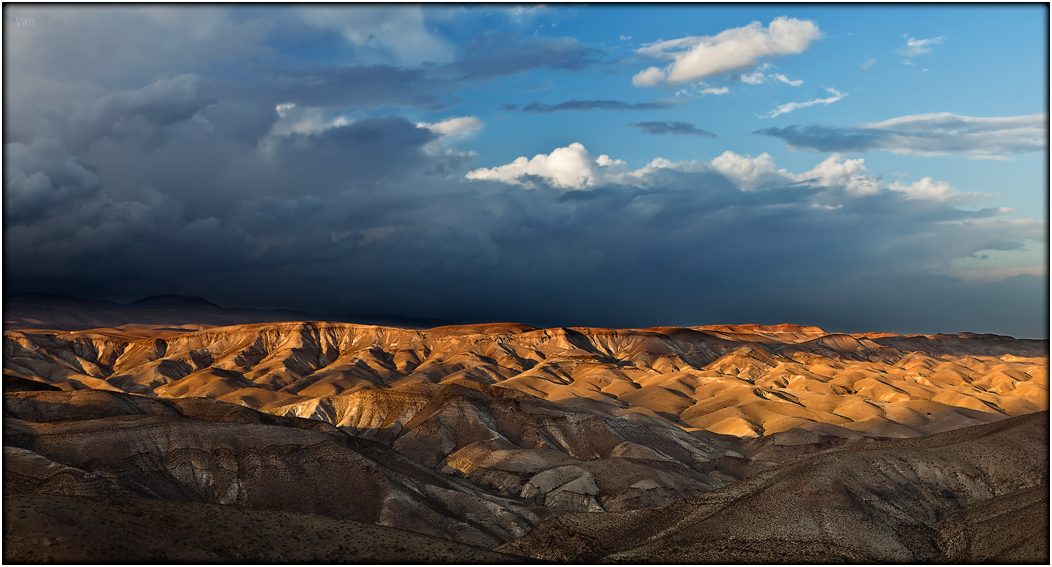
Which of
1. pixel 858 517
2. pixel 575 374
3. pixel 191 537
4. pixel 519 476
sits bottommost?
pixel 575 374

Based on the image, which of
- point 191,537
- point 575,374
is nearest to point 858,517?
point 191,537

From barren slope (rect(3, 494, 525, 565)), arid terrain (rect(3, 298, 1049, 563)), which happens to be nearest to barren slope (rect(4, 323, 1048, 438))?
arid terrain (rect(3, 298, 1049, 563))

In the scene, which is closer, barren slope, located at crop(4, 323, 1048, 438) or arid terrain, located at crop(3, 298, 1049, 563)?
arid terrain, located at crop(3, 298, 1049, 563)

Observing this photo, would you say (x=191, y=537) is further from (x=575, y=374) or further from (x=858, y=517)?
(x=575, y=374)

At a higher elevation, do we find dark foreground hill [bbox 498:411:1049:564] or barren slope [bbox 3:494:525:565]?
barren slope [bbox 3:494:525:565]

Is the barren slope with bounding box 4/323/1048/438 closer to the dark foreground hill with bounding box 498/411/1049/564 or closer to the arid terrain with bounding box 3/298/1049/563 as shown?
the arid terrain with bounding box 3/298/1049/563

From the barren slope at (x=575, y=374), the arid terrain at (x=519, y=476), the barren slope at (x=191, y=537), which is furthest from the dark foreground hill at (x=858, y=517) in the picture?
the barren slope at (x=575, y=374)

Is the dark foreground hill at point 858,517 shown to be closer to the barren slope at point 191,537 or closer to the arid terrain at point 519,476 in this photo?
the arid terrain at point 519,476
